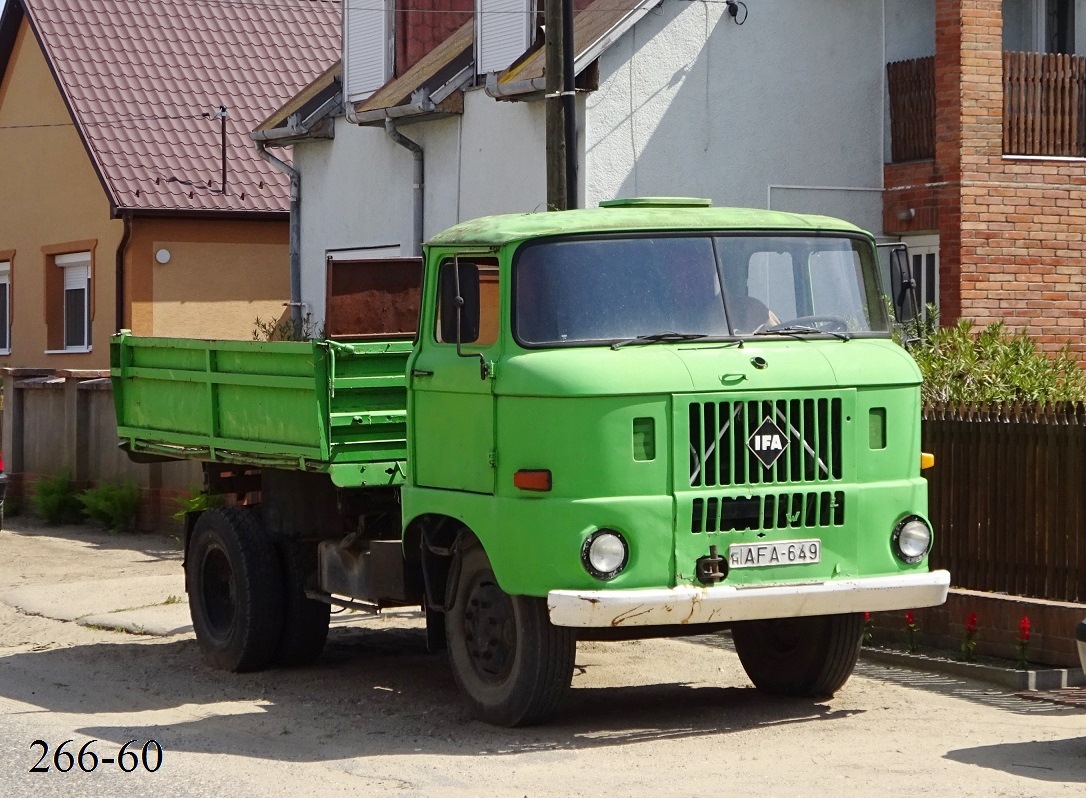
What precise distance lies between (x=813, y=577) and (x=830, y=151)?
33.8ft

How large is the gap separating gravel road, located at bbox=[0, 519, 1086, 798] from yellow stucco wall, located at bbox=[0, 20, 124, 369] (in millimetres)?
14980

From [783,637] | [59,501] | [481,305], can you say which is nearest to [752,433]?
[481,305]

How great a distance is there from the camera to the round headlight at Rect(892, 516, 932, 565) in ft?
27.9

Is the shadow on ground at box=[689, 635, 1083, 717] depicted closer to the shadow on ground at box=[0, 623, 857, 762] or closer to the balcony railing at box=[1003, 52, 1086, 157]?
the shadow on ground at box=[0, 623, 857, 762]

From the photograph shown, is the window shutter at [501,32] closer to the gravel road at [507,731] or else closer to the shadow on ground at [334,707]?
the gravel road at [507,731]

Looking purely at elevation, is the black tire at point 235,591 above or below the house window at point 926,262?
below

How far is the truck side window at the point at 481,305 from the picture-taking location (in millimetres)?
8461

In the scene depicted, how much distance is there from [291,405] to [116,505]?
9251 mm

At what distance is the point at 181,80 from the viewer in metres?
27.3

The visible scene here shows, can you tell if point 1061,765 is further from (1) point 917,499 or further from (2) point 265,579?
(2) point 265,579

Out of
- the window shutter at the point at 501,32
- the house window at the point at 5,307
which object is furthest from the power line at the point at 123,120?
the window shutter at the point at 501,32

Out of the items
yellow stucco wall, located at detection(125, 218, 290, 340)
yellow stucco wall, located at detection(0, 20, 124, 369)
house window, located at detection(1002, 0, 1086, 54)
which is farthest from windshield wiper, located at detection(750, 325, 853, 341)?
yellow stucco wall, located at detection(0, 20, 124, 369)

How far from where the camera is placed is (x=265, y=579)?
10.3m

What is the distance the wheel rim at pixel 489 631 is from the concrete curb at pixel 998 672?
2.94 metres
